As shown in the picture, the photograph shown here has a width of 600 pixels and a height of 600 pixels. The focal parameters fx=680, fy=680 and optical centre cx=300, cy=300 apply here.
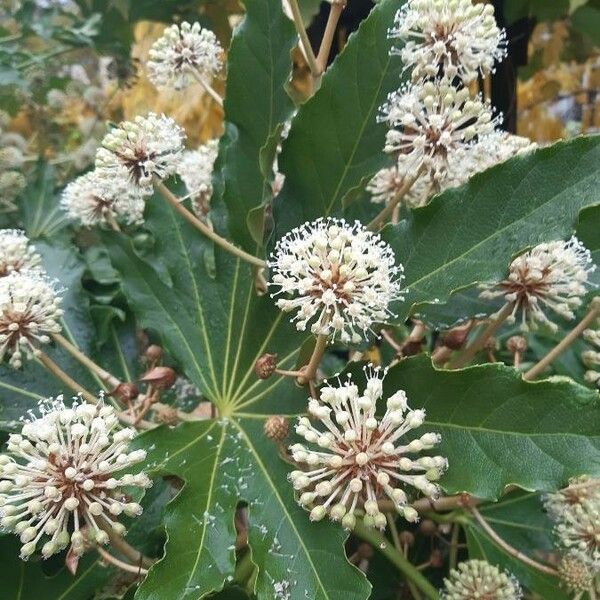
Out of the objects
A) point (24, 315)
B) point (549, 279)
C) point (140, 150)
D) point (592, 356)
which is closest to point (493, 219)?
point (549, 279)

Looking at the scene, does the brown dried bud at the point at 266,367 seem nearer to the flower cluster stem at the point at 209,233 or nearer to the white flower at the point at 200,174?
the flower cluster stem at the point at 209,233

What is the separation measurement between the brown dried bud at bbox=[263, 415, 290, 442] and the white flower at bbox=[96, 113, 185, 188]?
26cm

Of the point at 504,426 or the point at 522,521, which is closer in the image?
the point at 504,426

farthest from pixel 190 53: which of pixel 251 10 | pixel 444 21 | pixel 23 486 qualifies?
pixel 23 486

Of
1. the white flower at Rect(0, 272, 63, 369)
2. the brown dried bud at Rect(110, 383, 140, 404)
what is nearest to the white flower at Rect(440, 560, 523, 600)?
the brown dried bud at Rect(110, 383, 140, 404)

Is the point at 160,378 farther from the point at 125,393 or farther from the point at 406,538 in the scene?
the point at 406,538

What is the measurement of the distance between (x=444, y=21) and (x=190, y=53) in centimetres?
34

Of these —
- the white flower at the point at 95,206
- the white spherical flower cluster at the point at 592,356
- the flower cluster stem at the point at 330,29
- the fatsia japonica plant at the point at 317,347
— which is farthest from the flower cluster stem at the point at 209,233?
the white spherical flower cluster at the point at 592,356

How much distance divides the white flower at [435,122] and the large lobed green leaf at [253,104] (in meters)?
0.12

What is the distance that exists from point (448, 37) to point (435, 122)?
0.09 meters

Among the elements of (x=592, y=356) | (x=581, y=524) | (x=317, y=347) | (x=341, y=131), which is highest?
(x=341, y=131)

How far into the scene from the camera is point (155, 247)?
0.79m

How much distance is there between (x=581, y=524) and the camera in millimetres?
669

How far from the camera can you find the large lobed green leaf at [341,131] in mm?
669
